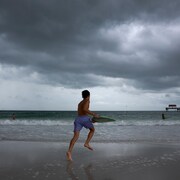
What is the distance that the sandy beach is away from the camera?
5.70 meters

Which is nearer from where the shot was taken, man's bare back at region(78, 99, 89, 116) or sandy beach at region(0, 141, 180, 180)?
sandy beach at region(0, 141, 180, 180)

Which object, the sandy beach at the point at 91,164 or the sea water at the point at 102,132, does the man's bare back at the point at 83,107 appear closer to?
the sandy beach at the point at 91,164

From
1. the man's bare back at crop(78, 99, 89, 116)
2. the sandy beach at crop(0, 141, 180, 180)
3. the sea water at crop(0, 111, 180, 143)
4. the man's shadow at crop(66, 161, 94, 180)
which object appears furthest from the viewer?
the sea water at crop(0, 111, 180, 143)

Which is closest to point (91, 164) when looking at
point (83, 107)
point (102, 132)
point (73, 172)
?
point (73, 172)

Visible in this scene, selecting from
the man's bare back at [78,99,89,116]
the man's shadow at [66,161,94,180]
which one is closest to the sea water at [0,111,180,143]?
the man's bare back at [78,99,89,116]

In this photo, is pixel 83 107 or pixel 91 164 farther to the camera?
pixel 83 107

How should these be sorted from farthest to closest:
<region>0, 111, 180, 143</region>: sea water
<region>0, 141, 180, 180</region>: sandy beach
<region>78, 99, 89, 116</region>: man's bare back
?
<region>0, 111, 180, 143</region>: sea water, <region>78, 99, 89, 116</region>: man's bare back, <region>0, 141, 180, 180</region>: sandy beach

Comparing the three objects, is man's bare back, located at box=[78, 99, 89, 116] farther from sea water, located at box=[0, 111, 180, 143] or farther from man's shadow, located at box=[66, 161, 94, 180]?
sea water, located at box=[0, 111, 180, 143]

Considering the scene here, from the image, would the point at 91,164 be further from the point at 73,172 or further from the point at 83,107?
the point at 83,107

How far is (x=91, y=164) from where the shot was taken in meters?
6.90

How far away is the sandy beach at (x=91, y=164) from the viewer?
18.7 feet

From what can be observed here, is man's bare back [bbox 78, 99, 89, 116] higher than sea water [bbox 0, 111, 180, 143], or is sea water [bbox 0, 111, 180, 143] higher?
man's bare back [bbox 78, 99, 89, 116]

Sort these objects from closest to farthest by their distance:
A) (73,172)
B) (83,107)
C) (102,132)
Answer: (73,172) → (83,107) → (102,132)

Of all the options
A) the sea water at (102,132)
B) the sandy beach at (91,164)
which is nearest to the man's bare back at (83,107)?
the sandy beach at (91,164)
